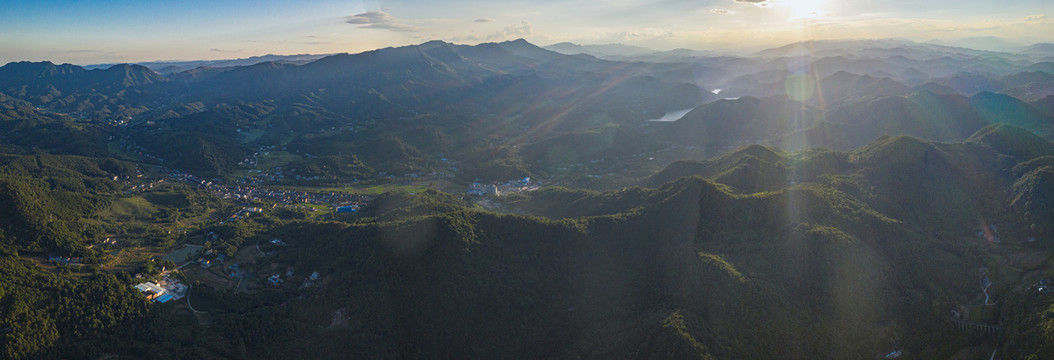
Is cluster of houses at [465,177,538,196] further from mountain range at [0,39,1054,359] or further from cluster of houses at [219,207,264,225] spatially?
cluster of houses at [219,207,264,225]

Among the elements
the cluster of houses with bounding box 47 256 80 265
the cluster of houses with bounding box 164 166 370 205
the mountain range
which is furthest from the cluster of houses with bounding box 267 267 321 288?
the cluster of houses with bounding box 164 166 370 205

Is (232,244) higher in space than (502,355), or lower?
higher

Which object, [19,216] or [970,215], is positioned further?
[970,215]

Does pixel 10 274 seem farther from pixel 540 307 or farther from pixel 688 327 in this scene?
pixel 688 327

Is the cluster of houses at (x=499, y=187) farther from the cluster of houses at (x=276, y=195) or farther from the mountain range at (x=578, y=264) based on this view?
the cluster of houses at (x=276, y=195)

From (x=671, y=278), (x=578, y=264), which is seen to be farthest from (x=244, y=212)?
(x=671, y=278)

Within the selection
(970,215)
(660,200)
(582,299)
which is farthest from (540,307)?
(970,215)

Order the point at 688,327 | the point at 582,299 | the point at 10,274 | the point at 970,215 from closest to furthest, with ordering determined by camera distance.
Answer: the point at 688,327, the point at 10,274, the point at 582,299, the point at 970,215
